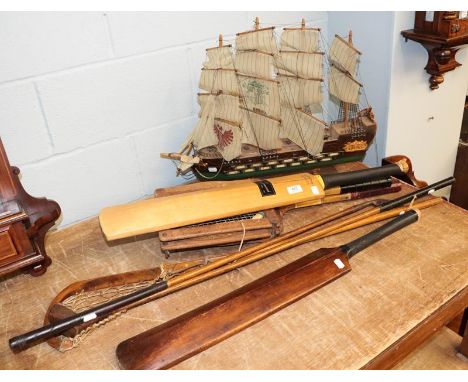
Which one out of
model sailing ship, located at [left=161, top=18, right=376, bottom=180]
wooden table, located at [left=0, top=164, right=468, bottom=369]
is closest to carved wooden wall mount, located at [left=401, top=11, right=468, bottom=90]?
model sailing ship, located at [left=161, top=18, right=376, bottom=180]

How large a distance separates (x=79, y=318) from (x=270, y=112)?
82 cm

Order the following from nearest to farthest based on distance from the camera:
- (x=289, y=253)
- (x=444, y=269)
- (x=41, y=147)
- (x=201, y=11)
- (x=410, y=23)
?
(x=444, y=269), (x=289, y=253), (x=41, y=147), (x=201, y=11), (x=410, y=23)

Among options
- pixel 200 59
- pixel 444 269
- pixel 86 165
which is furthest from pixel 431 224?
pixel 86 165

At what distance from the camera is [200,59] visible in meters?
1.36

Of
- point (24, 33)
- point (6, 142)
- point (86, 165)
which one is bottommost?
point (86, 165)

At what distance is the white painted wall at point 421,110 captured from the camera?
147 cm

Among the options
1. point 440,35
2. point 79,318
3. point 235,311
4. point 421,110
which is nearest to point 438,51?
point 440,35

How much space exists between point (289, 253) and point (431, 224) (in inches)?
14.8

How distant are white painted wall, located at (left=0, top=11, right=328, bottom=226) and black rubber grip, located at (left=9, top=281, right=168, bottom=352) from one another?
494 mm

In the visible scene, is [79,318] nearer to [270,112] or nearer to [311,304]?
[311,304]

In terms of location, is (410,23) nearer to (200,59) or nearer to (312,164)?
(312,164)

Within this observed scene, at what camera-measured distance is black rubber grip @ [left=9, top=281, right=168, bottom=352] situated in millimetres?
815

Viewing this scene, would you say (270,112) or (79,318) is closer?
(79,318)

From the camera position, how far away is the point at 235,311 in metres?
0.88
